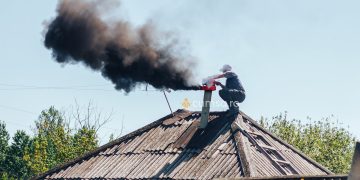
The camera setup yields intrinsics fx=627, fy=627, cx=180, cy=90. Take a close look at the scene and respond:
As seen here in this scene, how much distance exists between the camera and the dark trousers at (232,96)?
19458 mm

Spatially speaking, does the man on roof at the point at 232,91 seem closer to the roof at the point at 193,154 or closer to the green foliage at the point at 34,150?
the roof at the point at 193,154

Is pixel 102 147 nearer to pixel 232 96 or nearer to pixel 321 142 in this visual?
pixel 232 96

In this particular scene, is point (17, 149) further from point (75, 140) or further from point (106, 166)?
point (106, 166)

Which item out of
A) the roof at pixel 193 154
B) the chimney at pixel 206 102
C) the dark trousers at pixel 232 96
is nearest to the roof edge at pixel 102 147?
the roof at pixel 193 154

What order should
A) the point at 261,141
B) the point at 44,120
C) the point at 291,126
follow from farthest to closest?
1. the point at 44,120
2. the point at 291,126
3. the point at 261,141

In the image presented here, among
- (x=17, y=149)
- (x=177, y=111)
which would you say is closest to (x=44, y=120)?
(x=17, y=149)

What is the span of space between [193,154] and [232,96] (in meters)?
2.36

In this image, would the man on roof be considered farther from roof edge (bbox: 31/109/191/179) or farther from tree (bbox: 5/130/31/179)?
tree (bbox: 5/130/31/179)

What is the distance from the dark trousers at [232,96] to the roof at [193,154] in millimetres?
379

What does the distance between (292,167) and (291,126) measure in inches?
938

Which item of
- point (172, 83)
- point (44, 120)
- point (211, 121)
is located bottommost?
point (211, 121)

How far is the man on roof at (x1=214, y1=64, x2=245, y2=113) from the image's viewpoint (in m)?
19.5

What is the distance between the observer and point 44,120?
227 ft

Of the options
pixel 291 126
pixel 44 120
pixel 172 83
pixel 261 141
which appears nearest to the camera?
pixel 261 141
